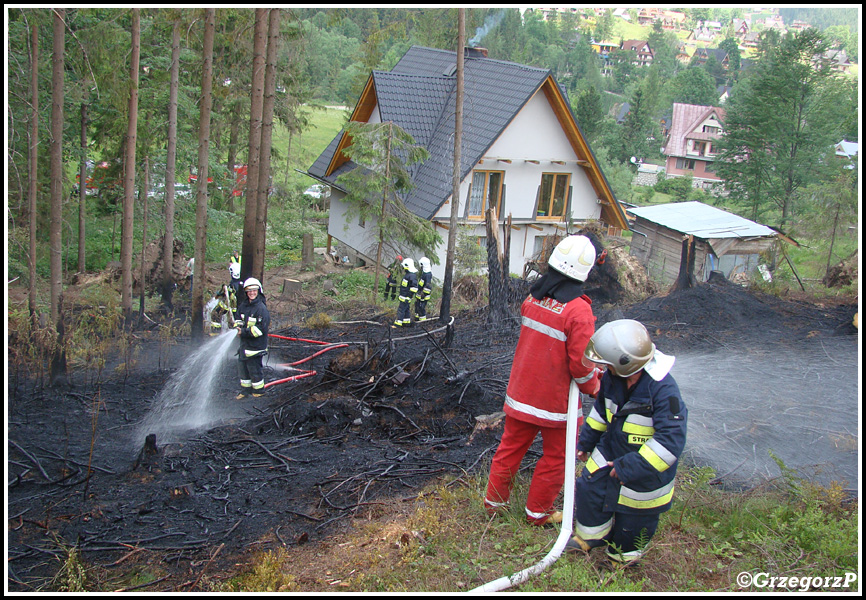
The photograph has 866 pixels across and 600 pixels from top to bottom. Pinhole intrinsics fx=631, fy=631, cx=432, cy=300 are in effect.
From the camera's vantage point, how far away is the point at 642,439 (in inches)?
149

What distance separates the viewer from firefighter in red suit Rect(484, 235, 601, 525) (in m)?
4.40

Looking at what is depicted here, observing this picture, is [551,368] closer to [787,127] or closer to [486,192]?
[486,192]

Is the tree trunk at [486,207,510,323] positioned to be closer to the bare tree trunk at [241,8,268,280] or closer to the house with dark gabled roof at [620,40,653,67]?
the bare tree trunk at [241,8,268,280]

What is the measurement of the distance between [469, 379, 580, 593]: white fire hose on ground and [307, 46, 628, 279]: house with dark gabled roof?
15.3m

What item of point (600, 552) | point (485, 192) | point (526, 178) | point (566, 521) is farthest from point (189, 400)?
point (526, 178)

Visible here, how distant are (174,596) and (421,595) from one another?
5.06ft

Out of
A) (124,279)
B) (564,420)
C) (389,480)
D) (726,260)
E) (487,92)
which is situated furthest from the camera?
(487,92)

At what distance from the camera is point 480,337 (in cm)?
1191

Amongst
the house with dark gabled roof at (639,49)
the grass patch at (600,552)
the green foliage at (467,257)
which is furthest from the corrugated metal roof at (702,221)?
the house with dark gabled roof at (639,49)

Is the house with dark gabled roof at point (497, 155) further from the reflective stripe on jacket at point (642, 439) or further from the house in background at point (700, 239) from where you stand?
the reflective stripe on jacket at point (642, 439)

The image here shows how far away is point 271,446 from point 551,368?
3.95 meters

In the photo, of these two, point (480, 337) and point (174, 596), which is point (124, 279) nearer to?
→ point (480, 337)

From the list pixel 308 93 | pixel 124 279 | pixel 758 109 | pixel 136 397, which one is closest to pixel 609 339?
pixel 136 397

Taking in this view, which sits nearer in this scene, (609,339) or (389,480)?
(609,339)
